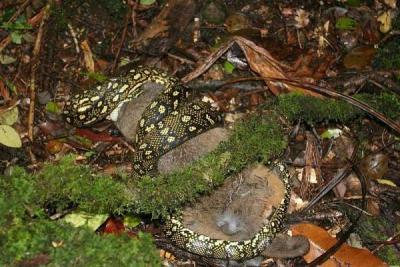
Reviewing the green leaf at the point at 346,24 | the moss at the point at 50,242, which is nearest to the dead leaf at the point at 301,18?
the green leaf at the point at 346,24

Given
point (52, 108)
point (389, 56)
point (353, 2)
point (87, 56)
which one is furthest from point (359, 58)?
point (52, 108)

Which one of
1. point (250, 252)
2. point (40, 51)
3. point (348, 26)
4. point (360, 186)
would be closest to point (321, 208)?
point (360, 186)

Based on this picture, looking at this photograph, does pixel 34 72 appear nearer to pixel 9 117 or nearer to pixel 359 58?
pixel 9 117

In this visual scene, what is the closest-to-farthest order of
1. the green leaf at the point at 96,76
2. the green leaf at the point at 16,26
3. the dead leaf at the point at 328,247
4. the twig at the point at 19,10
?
the dead leaf at the point at 328,247 → the green leaf at the point at 96,76 → the green leaf at the point at 16,26 → the twig at the point at 19,10

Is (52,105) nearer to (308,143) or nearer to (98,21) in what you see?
(98,21)

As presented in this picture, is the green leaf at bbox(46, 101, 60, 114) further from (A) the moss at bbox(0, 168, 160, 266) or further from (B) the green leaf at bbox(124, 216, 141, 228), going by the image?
(A) the moss at bbox(0, 168, 160, 266)

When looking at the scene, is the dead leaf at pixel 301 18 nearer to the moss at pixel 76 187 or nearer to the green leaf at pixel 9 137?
the green leaf at pixel 9 137
